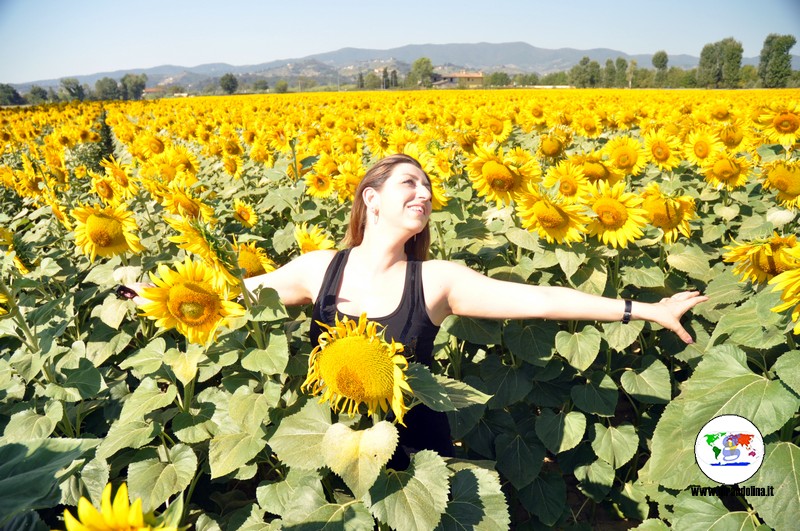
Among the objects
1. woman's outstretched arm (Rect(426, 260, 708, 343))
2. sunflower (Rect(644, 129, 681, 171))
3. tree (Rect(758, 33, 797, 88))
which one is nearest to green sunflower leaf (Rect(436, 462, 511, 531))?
woman's outstretched arm (Rect(426, 260, 708, 343))

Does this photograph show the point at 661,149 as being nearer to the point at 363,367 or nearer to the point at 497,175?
the point at 497,175

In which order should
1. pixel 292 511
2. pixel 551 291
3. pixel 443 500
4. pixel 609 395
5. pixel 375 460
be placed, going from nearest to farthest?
pixel 375 460
pixel 443 500
pixel 292 511
pixel 551 291
pixel 609 395

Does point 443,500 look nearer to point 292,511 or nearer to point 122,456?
point 292,511

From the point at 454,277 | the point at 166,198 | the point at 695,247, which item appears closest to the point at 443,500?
the point at 454,277

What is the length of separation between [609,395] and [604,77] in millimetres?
57844

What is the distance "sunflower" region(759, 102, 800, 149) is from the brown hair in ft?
15.6

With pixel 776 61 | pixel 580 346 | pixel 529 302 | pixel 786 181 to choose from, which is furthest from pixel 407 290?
pixel 776 61

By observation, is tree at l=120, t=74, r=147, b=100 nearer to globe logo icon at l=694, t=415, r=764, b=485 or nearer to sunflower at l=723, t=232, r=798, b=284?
sunflower at l=723, t=232, r=798, b=284

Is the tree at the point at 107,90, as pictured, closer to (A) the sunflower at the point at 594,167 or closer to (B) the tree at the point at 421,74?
(B) the tree at the point at 421,74

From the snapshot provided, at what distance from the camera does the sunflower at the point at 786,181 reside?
369 cm

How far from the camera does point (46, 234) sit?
14.6 feet

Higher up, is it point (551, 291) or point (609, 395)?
point (551, 291)

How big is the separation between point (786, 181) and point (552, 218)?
94.2 inches

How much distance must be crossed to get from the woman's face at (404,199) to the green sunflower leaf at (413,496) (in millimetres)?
1141
